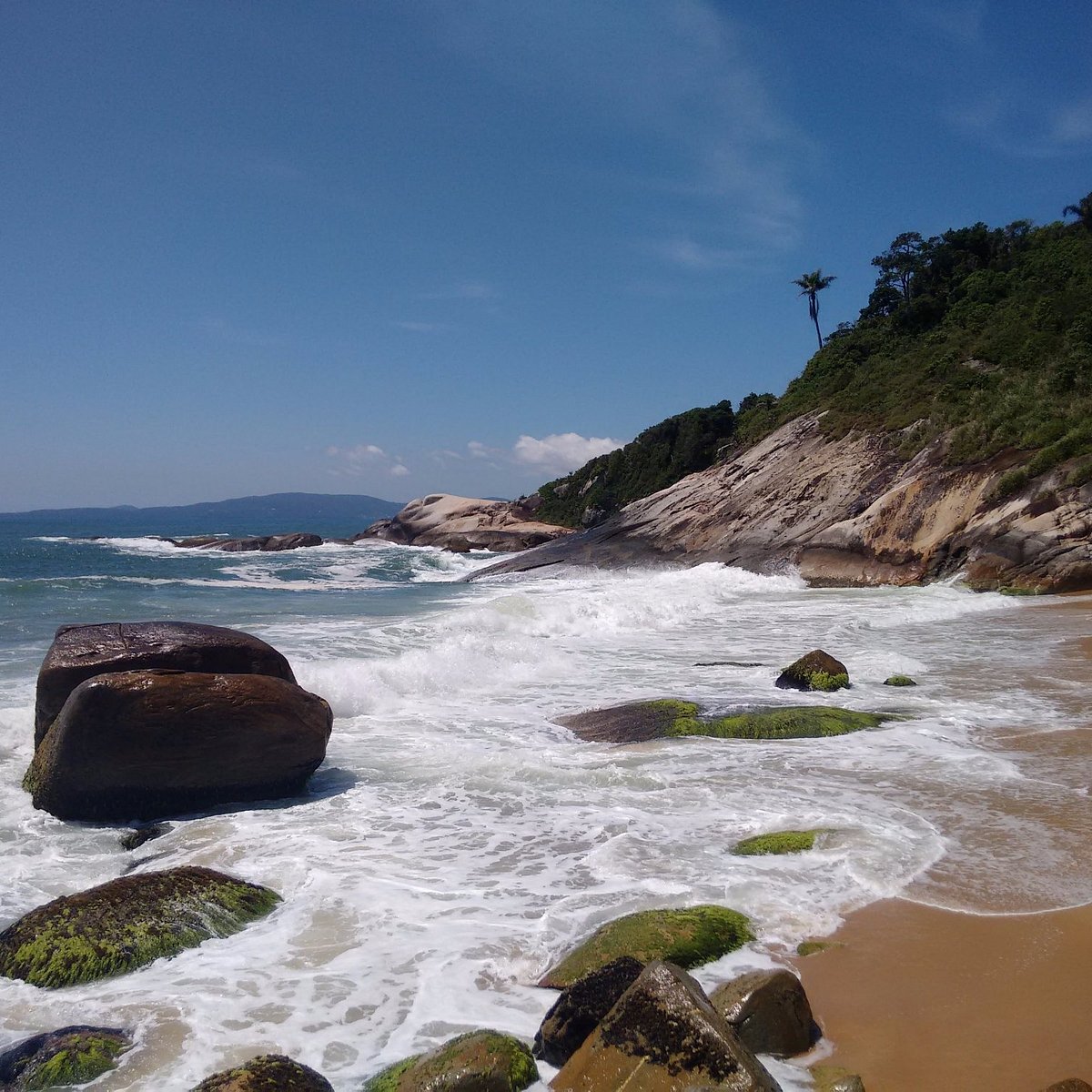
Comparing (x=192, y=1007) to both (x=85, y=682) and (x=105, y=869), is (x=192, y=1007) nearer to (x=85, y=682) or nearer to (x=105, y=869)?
(x=105, y=869)

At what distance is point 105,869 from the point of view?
6.86 m

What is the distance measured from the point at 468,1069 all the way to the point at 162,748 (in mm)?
5258

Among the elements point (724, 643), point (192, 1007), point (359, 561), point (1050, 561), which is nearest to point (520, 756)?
point (192, 1007)

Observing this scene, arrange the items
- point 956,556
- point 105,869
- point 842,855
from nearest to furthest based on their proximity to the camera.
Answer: point 842,855, point 105,869, point 956,556

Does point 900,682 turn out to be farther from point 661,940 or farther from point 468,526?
point 468,526

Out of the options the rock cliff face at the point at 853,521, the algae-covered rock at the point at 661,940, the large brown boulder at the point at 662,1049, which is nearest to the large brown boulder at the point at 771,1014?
the large brown boulder at the point at 662,1049

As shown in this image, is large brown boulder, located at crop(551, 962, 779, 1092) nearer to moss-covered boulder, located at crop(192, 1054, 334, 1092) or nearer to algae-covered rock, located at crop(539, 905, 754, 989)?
algae-covered rock, located at crop(539, 905, 754, 989)

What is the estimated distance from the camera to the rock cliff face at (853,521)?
22.2 metres

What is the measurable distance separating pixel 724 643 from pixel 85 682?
12.2 metres

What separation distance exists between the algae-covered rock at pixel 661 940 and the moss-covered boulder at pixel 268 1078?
1.43m

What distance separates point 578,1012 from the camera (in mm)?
4133

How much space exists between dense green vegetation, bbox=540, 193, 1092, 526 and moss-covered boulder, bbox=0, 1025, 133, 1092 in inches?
946

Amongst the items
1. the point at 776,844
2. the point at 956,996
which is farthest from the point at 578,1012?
the point at 776,844

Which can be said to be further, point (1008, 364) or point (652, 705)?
point (1008, 364)
